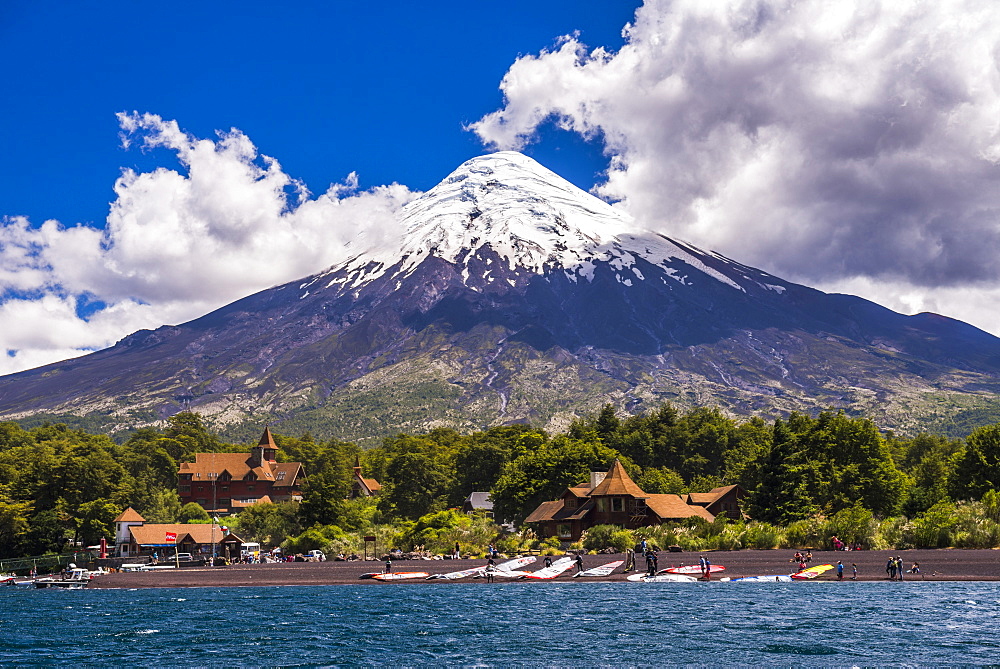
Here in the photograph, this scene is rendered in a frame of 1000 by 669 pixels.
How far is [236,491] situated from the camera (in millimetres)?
173875

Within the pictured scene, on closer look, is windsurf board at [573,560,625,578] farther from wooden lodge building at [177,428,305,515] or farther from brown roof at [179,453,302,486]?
brown roof at [179,453,302,486]

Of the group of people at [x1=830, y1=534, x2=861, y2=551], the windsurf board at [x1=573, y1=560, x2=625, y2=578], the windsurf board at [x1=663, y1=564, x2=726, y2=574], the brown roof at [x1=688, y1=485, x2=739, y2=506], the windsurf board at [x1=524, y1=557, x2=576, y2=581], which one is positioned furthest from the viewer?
the brown roof at [x1=688, y1=485, x2=739, y2=506]

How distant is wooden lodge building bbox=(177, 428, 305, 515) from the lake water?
99745mm

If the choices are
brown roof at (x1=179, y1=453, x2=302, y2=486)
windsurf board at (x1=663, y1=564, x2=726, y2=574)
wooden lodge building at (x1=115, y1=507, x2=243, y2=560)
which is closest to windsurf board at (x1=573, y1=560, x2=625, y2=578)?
windsurf board at (x1=663, y1=564, x2=726, y2=574)

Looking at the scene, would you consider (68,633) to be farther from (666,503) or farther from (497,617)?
(666,503)

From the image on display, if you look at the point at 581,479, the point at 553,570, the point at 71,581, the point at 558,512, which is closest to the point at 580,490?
the point at 558,512

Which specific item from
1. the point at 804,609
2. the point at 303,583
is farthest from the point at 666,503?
the point at 804,609

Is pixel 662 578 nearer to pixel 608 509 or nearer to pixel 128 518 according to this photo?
pixel 608 509

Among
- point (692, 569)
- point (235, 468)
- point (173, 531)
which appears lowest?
point (692, 569)

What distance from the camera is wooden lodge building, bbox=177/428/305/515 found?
168 meters

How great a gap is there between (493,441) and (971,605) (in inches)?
3899

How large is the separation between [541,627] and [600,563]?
3417 centimetres

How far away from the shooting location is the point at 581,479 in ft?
361

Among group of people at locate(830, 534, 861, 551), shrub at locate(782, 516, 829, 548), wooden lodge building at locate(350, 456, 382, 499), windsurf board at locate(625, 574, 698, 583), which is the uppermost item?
wooden lodge building at locate(350, 456, 382, 499)
